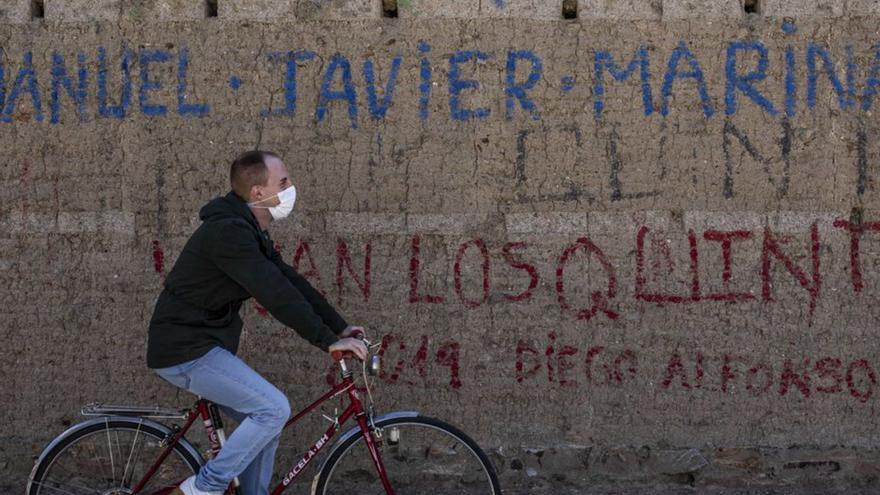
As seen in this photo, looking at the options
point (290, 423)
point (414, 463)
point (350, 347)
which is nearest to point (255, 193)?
point (350, 347)

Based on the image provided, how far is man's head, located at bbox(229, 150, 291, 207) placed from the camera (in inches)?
162

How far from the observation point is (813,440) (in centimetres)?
527

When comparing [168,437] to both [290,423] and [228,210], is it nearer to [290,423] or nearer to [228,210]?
[290,423]

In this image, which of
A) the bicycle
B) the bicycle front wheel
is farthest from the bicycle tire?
the bicycle front wheel

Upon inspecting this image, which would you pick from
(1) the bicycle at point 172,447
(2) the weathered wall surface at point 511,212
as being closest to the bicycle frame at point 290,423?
(1) the bicycle at point 172,447

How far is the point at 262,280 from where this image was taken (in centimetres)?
385

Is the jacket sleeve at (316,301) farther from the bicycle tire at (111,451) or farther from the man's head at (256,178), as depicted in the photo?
the bicycle tire at (111,451)

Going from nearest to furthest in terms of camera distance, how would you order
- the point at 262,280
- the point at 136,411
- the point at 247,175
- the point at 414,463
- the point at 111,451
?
the point at 262,280
the point at 247,175
the point at 136,411
the point at 111,451
the point at 414,463

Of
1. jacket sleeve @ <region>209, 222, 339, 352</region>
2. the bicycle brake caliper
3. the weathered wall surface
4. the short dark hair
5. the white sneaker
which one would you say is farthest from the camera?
the weathered wall surface

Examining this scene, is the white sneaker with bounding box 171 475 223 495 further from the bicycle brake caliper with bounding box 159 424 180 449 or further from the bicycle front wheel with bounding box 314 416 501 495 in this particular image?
the bicycle front wheel with bounding box 314 416 501 495

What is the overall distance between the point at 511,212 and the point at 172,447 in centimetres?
207

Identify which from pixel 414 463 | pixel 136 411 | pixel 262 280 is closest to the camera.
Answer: pixel 262 280

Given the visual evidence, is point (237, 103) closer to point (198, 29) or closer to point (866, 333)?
point (198, 29)

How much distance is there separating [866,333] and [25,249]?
14.2ft
